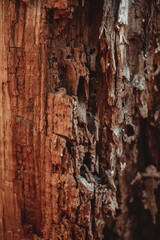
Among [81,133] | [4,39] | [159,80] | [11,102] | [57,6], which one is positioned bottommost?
[81,133]

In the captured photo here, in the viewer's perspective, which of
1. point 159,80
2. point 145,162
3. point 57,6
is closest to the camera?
point 57,6

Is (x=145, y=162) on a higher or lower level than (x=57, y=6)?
lower

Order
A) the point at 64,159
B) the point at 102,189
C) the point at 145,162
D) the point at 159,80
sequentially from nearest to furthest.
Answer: the point at 64,159
the point at 102,189
the point at 159,80
the point at 145,162

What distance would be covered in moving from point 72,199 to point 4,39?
126 cm

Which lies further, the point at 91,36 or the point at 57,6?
the point at 91,36

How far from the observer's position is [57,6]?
4.63 feet

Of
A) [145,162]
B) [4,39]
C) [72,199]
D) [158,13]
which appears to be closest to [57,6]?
[4,39]

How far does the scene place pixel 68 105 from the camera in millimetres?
1499

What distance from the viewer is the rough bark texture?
1.50 metres

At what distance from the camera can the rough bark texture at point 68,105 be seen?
1499mm

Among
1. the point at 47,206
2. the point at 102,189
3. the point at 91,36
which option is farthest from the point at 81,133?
the point at 91,36

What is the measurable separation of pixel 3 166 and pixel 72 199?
602 mm

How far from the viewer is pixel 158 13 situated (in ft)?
5.73

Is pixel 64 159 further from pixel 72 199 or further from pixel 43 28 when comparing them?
pixel 43 28
